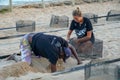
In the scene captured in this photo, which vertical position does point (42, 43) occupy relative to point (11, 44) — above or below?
above

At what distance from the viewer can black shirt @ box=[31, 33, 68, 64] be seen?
5637 millimetres

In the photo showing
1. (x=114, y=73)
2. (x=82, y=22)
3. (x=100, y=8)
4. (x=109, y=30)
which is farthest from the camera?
(x=100, y=8)

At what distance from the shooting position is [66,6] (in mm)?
17453

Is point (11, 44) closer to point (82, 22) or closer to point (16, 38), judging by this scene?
point (16, 38)

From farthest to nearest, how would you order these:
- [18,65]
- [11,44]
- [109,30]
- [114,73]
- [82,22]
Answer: [109,30], [11,44], [82,22], [18,65], [114,73]

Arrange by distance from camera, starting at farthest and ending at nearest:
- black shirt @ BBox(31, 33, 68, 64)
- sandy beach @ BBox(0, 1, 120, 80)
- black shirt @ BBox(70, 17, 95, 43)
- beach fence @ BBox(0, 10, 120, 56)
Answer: beach fence @ BBox(0, 10, 120, 56), black shirt @ BBox(70, 17, 95, 43), sandy beach @ BBox(0, 1, 120, 80), black shirt @ BBox(31, 33, 68, 64)

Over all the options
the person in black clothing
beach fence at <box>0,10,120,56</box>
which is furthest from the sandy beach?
the person in black clothing

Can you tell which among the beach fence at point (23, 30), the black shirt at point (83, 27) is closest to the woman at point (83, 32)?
the black shirt at point (83, 27)

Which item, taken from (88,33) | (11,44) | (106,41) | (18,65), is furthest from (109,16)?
(18,65)

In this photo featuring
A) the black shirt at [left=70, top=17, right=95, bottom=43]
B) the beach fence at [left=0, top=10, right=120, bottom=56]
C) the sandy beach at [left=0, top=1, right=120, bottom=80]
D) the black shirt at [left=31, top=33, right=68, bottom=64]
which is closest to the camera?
the black shirt at [left=31, top=33, right=68, bottom=64]

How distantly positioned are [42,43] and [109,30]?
573 centimetres

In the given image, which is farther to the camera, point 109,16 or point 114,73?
point 109,16

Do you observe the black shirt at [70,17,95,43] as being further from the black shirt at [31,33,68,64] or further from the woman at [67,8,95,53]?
the black shirt at [31,33,68,64]

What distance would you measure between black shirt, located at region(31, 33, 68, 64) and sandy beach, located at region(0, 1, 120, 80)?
33 cm
